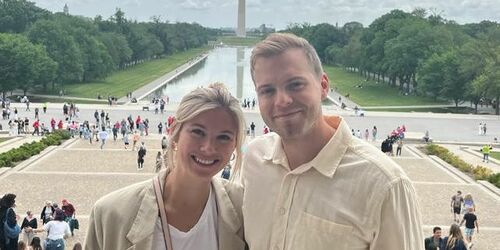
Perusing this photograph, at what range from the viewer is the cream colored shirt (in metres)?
3.00

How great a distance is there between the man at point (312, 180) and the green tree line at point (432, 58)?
1926 inches

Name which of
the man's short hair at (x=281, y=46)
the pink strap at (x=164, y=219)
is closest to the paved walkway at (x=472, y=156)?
the man's short hair at (x=281, y=46)

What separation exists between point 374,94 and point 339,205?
64.8 meters

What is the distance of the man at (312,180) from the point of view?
3.01 meters

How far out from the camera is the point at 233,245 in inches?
133

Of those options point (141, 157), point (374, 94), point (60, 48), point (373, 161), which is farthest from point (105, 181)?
point (374, 94)

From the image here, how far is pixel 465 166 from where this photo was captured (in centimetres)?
2595

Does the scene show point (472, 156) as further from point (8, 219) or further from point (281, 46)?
point (281, 46)

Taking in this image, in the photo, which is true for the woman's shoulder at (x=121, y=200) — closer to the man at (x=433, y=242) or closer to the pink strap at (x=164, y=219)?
the pink strap at (x=164, y=219)

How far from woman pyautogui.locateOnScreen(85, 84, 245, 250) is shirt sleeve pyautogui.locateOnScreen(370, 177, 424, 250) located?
872 mm

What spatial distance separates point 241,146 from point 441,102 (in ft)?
202

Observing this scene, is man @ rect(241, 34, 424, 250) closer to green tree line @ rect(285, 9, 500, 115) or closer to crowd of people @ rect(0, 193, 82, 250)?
Result: crowd of people @ rect(0, 193, 82, 250)

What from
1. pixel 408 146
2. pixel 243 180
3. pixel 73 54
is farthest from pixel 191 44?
pixel 243 180

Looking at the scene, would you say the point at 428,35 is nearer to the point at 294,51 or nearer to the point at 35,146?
the point at 35,146
